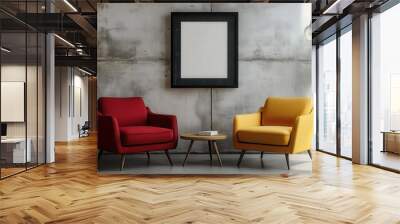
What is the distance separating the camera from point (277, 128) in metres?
4.73

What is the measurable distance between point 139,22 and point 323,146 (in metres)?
4.54

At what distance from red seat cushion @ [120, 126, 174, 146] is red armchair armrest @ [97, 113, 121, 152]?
9 centimetres

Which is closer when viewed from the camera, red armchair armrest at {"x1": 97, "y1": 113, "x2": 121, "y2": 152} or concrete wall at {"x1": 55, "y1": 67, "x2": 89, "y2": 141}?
red armchair armrest at {"x1": 97, "y1": 113, "x2": 121, "y2": 152}

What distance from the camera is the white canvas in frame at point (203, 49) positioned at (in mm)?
5484

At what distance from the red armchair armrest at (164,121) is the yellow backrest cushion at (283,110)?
A: 127cm

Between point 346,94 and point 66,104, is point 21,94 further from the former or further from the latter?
point 66,104

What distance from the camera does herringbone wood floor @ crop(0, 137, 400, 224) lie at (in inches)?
106

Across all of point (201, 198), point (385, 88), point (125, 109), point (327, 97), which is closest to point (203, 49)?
point (125, 109)

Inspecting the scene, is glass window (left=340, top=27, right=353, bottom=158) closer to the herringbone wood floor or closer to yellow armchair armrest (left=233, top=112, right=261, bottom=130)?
the herringbone wood floor

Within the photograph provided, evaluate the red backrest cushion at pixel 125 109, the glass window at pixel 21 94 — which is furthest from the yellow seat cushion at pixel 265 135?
the glass window at pixel 21 94

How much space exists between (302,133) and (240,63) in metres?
1.51

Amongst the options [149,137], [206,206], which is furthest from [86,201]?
[149,137]

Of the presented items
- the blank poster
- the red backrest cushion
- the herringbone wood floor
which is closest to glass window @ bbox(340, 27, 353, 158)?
the herringbone wood floor

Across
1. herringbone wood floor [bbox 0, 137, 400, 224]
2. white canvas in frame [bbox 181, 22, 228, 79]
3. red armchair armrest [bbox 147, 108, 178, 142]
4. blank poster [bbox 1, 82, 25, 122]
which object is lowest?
herringbone wood floor [bbox 0, 137, 400, 224]
